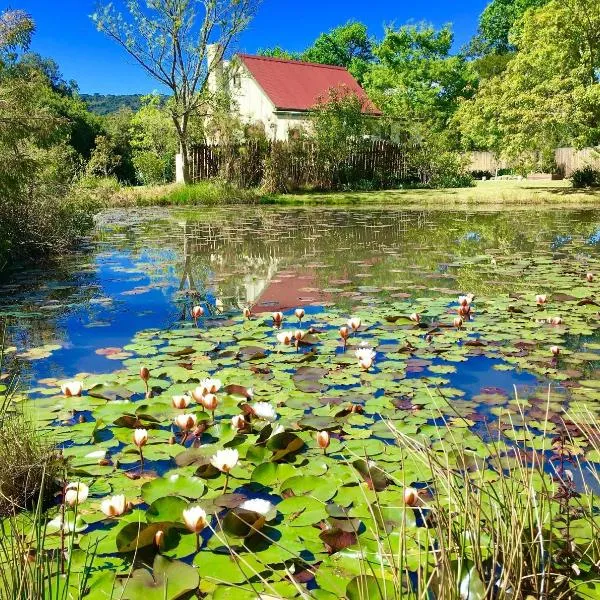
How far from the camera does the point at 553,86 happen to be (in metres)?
18.1

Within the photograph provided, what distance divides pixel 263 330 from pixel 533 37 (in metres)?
20.2

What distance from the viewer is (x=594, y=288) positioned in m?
5.56

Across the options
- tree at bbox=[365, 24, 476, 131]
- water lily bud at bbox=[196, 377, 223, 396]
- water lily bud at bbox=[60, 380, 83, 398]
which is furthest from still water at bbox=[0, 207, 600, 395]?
tree at bbox=[365, 24, 476, 131]

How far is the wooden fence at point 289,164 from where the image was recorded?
20.3 meters

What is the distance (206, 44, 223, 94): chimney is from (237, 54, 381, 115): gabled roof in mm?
2101

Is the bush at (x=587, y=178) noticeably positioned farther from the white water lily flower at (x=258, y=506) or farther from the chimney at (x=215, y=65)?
the white water lily flower at (x=258, y=506)

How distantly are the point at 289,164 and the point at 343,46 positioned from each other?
35.2m

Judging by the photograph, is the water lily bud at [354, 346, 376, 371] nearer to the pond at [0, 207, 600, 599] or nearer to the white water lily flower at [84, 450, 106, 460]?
the pond at [0, 207, 600, 599]

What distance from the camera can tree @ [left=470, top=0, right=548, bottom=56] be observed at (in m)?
46.6

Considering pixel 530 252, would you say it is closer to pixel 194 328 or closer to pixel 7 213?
pixel 194 328

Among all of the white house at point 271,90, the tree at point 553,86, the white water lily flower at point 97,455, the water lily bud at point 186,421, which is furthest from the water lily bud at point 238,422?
the white house at point 271,90

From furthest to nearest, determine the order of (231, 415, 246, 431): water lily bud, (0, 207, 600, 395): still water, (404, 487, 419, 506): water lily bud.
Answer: (0, 207, 600, 395): still water, (231, 415, 246, 431): water lily bud, (404, 487, 419, 506): water lily bud

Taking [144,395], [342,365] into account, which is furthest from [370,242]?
[144,395]

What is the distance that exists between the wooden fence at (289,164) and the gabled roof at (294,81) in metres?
3.92
